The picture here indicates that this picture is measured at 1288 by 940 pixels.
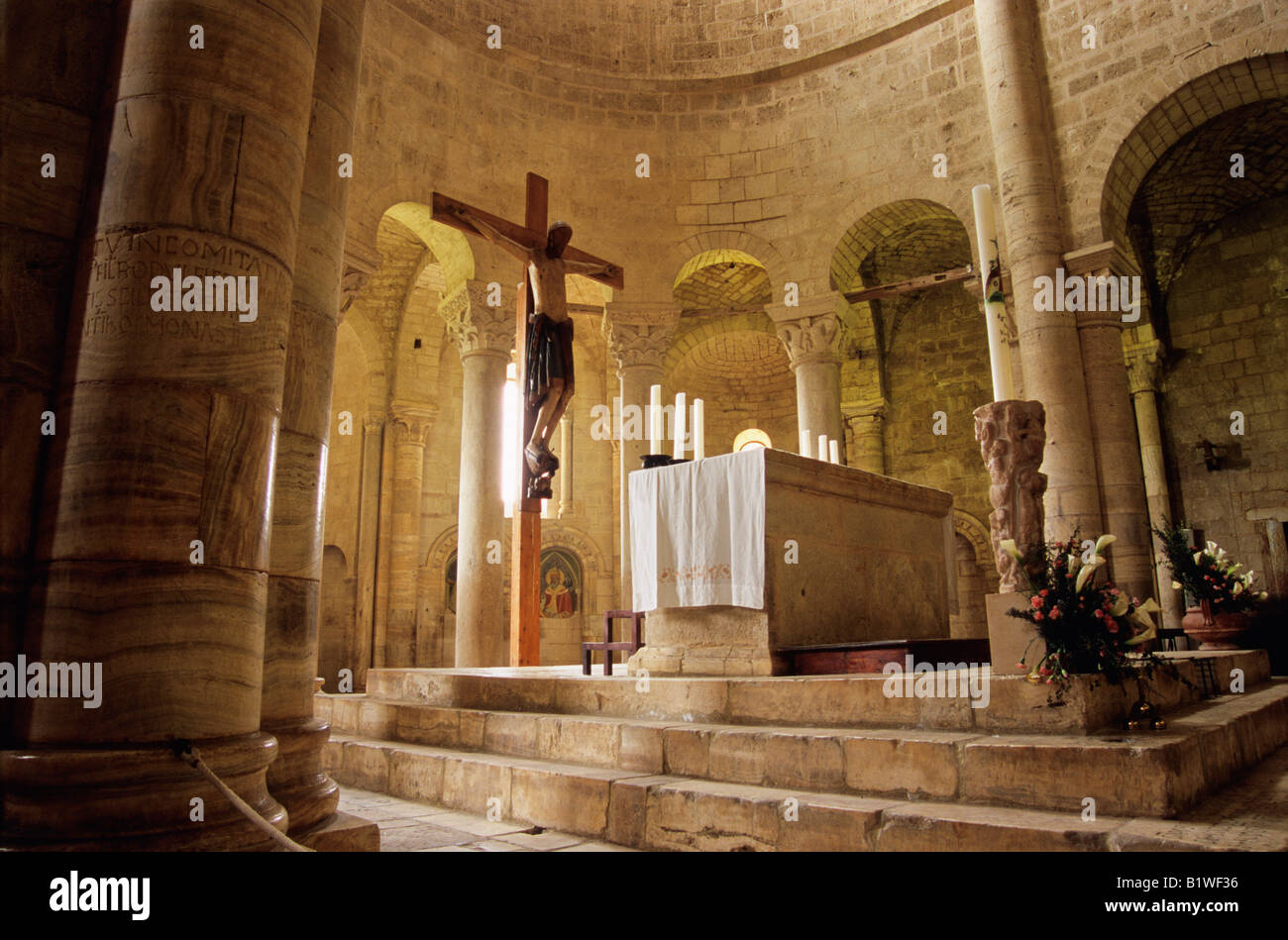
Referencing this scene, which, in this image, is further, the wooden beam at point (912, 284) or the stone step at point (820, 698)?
the wooden beam at point (912, 284)

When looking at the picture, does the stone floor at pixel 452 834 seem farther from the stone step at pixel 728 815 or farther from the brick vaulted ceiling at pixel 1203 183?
the brick vaulted ceiling at pixel 1203 183

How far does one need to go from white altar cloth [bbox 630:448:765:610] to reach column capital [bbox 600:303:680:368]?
20.6 ft

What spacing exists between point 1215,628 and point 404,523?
11.6m

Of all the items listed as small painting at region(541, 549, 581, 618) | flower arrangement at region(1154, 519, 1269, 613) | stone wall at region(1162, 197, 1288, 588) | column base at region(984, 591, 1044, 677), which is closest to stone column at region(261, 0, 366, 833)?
column base at region(984, 591, 1044, 677)

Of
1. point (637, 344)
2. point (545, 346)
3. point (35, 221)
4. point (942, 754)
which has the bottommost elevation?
point (942, 754)

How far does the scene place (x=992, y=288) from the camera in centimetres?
390

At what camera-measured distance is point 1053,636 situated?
10.8 feet

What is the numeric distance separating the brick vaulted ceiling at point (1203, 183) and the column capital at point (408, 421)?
1131 cm

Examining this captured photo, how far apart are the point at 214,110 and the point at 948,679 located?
137 inches

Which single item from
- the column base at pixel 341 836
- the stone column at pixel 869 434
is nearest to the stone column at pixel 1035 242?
the stone column at pixel 869 434

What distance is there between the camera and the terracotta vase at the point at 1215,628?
758 centimetres

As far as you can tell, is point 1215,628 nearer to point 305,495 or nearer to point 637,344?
point 637,344

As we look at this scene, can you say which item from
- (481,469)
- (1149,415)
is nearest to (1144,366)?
(1149,415)
